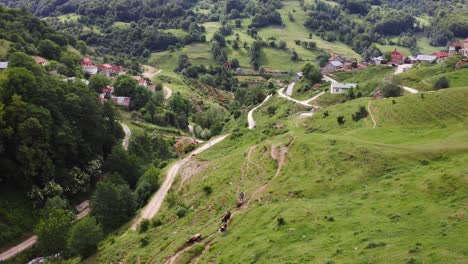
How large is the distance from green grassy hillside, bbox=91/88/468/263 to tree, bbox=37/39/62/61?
338 ft

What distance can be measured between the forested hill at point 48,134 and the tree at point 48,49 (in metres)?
50.7

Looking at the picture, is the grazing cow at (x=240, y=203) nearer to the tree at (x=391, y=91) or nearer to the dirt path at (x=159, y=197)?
the dirt path at (x=159, y=197)

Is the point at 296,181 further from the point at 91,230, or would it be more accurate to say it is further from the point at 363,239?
the point at 91,230

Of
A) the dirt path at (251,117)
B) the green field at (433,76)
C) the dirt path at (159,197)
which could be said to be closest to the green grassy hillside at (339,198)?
the dirt path at (159,197)

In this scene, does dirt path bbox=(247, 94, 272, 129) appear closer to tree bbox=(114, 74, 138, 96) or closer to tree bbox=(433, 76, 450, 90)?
tree bbox=(433, 76, 450, 90)

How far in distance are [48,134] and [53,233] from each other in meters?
26.7

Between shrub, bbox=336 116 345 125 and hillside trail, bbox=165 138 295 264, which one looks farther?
shrub, bbox=336 116 345 125

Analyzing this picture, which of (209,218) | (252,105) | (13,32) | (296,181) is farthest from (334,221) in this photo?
(13,32)

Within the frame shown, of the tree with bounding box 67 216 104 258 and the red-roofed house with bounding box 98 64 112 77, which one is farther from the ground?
the tree with bounding box 67 216 104 258

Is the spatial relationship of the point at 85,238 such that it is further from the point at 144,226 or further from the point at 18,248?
the point at 18,248

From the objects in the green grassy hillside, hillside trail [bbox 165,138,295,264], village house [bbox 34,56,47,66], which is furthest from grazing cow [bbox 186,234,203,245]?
village house [bbox 34,56,47,66]

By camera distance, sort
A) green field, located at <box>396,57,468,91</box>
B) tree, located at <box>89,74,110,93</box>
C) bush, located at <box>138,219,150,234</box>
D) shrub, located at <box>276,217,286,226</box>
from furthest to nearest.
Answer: tree, located at <box>89,74,110,93</box>, green field, located at <box>396,57,468,91</box>, bush, located at <box>138,219,150,234</box>, shrub, located at <box>276,217,286,226</box>

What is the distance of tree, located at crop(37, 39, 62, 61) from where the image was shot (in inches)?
5807

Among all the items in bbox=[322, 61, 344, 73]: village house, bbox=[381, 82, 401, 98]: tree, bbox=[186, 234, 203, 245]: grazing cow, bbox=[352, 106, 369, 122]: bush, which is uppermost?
bbox=[186, 234, 203, 245]: grazing cow
